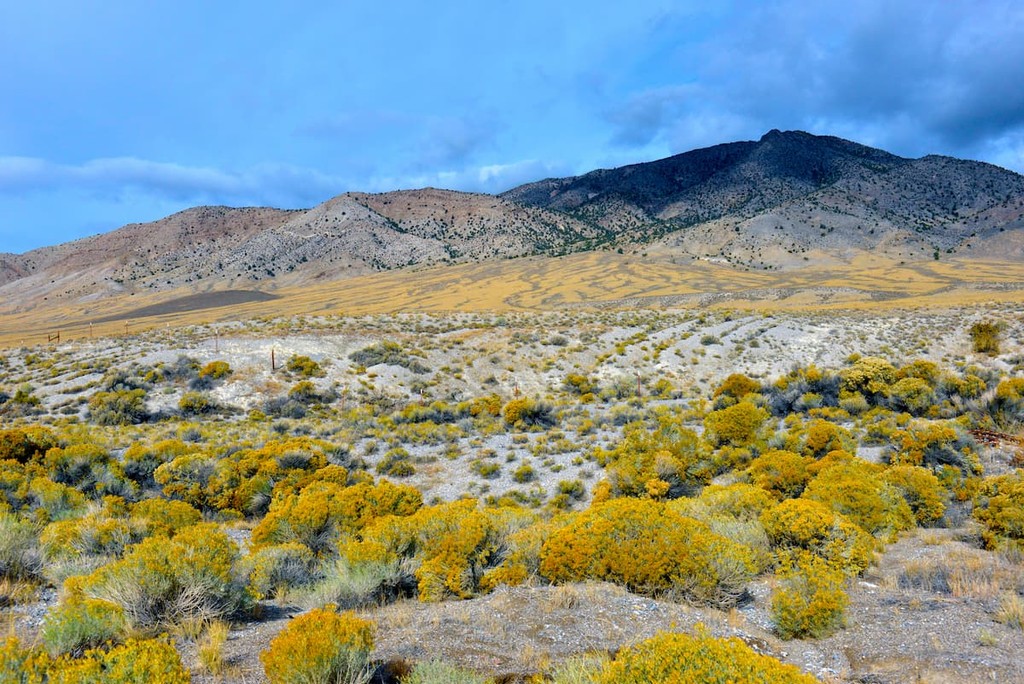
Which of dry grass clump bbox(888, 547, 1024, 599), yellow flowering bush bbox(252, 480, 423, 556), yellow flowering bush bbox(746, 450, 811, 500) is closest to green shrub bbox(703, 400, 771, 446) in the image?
yellow flowering bush bbox(746, 450, 811, 500)

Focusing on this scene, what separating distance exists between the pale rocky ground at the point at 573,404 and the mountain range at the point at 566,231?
7945 cm

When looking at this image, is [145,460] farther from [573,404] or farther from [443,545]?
[573,404]

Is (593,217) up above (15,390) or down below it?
above

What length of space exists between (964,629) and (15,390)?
102 ft

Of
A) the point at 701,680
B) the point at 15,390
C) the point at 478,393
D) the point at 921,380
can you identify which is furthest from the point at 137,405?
the point at 921,380

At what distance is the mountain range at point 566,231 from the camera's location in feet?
396

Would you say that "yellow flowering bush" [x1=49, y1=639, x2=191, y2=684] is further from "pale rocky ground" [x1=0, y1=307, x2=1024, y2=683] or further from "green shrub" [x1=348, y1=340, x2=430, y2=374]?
"green shrub" [x1=348, y1=340, x2=430, y2=374]

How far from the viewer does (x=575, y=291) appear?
87.1m

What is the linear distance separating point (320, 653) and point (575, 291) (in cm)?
8453

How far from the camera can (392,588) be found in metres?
6.65

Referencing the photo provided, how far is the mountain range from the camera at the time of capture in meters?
121

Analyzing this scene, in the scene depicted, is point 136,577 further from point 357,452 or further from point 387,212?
point 387,212

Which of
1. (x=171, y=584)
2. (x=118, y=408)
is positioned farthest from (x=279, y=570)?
(x=118, y=408)

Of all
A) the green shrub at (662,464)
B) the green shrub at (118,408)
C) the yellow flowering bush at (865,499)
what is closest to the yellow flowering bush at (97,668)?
the yellow flowering bush at (865,499)
